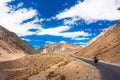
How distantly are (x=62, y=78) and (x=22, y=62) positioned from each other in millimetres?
115611

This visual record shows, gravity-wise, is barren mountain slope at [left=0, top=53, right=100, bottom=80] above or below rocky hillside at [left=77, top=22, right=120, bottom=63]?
below

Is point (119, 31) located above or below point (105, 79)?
above

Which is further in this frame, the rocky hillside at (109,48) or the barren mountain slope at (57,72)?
the rocky hillside at (109,48)

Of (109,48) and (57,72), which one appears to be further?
(109,48)

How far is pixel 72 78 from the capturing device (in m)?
42.6

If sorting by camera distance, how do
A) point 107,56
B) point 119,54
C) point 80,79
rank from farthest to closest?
point 107,56
point 119,54
point 80,79

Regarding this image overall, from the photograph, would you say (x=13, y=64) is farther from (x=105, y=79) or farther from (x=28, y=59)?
(x=105, y=79)

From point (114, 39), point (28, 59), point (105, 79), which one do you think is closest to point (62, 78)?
point (105, 79)

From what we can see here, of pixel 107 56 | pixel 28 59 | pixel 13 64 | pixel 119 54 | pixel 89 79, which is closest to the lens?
pixel 89 79

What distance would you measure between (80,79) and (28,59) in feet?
429

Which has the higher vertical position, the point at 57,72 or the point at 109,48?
the point at 109,48

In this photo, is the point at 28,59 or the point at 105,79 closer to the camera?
the point at 105,79

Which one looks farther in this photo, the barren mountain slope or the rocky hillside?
the rocky hillside

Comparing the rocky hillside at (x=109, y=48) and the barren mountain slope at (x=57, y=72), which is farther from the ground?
the rocky hillside at (x=109, y=48)
